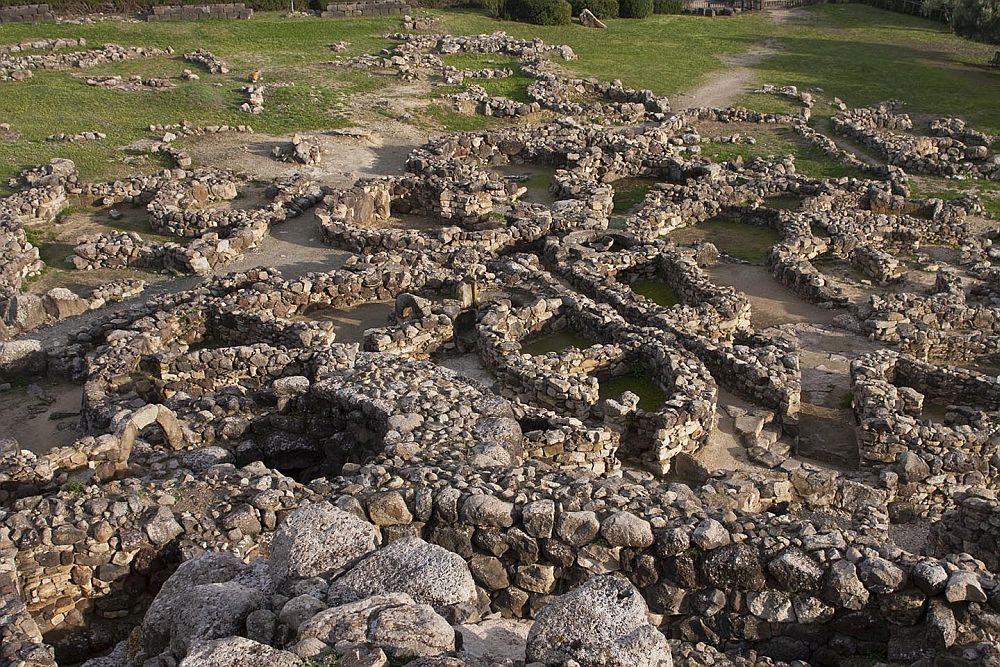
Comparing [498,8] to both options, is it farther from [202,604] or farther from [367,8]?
[202,604]

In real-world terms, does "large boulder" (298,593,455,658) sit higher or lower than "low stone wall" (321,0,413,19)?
lower

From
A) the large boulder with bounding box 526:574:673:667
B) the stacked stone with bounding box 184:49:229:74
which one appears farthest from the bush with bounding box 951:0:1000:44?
the large boulder with bounding box 526:574:673:667

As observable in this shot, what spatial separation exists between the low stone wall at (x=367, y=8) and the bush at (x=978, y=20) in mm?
28417

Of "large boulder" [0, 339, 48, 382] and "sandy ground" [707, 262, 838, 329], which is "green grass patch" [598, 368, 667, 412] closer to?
"sandy ground" [707, 262, 838, 329]

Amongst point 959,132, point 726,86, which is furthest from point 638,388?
point 726,86

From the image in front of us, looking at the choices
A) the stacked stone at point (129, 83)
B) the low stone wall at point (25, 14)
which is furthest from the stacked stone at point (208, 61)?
the low stone wall at point (25, 14)

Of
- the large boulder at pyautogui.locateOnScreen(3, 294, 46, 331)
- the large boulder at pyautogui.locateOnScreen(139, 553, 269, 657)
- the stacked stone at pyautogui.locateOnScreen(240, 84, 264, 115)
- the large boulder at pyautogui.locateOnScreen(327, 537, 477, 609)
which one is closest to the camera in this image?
the large boulder at pyautogui.locateOnScreen(139, 553, 269, 657)

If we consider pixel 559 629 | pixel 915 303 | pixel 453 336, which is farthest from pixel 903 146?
pixel 559 629

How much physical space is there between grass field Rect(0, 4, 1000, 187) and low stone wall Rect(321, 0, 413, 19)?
2.18 metres

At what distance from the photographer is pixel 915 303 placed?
2044 cm

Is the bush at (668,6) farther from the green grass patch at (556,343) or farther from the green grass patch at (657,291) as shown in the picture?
the green grass patch at (556,343)

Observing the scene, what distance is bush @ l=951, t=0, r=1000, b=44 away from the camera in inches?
1698

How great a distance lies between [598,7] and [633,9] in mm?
2456

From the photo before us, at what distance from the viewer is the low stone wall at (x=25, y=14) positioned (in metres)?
46.4
